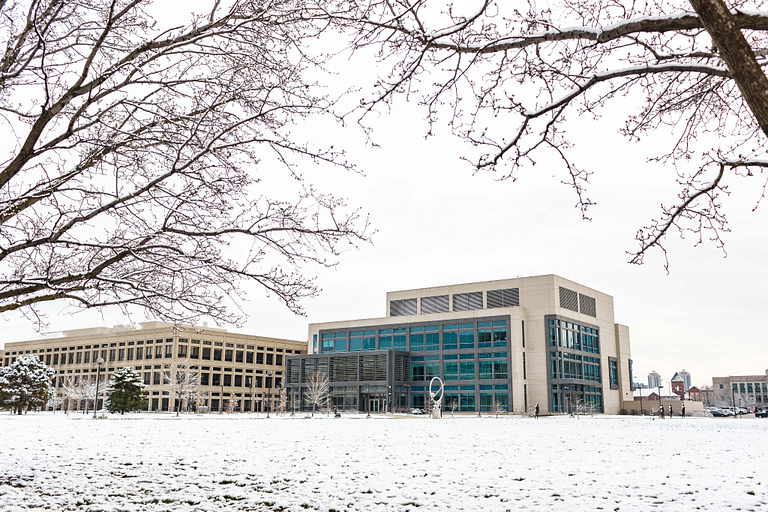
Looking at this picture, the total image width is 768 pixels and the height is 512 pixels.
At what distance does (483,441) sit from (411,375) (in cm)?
6623

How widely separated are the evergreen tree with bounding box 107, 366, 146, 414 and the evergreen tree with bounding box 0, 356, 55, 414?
6.69 meters

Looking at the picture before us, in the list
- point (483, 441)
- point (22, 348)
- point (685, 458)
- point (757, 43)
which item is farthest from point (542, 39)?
point (22, 348)

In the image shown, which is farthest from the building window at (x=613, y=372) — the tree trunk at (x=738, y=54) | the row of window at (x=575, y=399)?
the tree trunk at (x=738, y=54)

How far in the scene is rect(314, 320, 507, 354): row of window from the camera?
81188 mm

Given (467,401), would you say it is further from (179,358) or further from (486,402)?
(179,358)

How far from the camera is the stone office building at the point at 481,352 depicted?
261 ft

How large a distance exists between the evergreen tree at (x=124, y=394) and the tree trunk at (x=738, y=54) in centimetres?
6764

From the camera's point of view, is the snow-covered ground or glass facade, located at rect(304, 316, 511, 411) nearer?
the snow-covered ground

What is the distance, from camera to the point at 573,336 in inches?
3342

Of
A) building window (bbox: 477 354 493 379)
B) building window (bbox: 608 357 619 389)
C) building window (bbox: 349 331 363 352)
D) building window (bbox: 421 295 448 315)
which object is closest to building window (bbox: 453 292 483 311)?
building window (bbox: 421 295 448 315)

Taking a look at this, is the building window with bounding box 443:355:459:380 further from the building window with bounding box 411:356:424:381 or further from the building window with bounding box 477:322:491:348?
the building window with bounding box 477:322:491:348

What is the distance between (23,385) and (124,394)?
31.6ft

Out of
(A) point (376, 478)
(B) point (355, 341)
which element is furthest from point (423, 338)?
(A) point (376, 478)

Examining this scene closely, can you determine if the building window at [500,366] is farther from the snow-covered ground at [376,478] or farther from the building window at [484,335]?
the snow-covered ground at [376,478]
